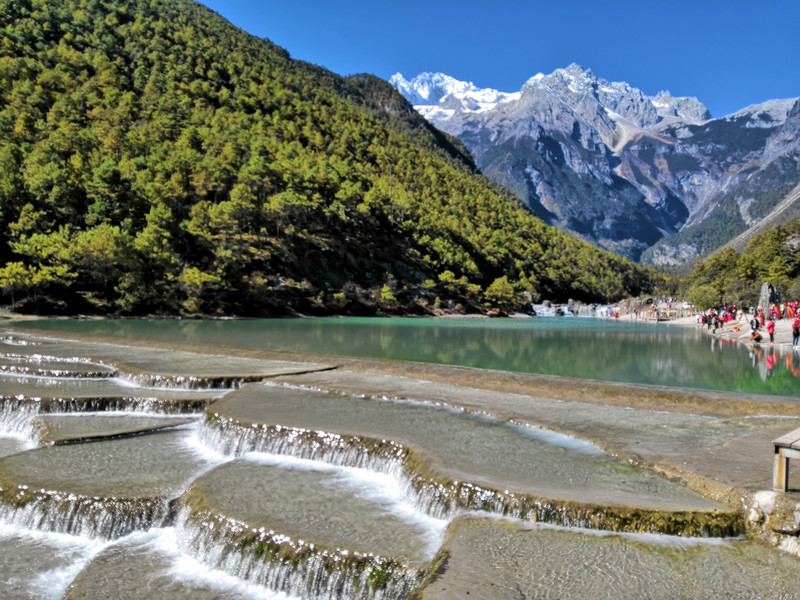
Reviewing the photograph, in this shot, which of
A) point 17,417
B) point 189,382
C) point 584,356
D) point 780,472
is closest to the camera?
point 780,472

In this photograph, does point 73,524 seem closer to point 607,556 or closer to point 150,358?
point 607,556

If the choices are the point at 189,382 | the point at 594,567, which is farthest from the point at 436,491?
the point at 189,382

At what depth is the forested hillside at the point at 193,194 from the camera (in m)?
58.6

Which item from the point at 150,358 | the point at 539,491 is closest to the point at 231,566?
the point at 539,491

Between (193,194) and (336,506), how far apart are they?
7509cm

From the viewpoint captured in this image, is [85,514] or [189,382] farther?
[189,382]

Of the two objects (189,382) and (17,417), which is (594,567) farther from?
(17,417)

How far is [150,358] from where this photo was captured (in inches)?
942

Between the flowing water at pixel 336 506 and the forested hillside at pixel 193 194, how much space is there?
46.7 m

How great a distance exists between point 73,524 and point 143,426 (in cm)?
523

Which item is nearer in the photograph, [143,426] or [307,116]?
[143,426]

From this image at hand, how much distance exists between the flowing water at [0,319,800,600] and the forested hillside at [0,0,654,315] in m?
46.7

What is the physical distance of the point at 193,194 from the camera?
2992 inches

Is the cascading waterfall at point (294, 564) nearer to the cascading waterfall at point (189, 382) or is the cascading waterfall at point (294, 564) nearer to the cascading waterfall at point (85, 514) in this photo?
the cascading waterfall at point (85, 514)
